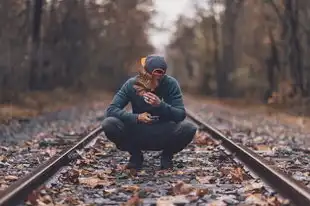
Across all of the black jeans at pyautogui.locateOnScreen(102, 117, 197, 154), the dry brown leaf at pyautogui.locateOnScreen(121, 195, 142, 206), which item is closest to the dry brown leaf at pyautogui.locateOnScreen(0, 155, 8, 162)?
the black jeans at pyautogui.locateOnScreen(102, 117, 197, 154)

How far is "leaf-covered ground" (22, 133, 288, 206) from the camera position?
6.27 meters

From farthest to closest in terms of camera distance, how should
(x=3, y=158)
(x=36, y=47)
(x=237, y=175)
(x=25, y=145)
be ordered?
1. (x=36, y=47)
2. (x=25, y=145)
3. (x=3, y=158)
4. (x=237, y=175)

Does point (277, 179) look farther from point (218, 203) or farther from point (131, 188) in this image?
point (131, 188)

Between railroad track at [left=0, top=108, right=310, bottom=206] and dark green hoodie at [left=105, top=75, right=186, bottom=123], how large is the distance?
0.69 meters

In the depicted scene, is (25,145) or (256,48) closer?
(25,145)

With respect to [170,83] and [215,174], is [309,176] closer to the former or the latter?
[215,174]

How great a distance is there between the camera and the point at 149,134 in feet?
27.8

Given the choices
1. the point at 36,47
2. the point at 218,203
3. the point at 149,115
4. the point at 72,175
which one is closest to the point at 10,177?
the point at 72,175

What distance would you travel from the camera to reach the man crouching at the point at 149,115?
8.12 meters

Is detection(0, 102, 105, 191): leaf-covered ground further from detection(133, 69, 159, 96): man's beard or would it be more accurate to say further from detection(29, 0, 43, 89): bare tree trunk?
detection(29, 0, 43, 89): bare tree trunk

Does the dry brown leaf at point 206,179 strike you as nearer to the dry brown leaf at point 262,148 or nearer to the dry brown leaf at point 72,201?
the dry brown leaf at point 72,201

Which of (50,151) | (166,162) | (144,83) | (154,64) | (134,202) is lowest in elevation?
(50,151)

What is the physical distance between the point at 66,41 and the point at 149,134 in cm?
3809

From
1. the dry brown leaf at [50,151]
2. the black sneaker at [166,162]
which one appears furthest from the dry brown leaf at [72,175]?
the dry brown leaf at [50,151]
